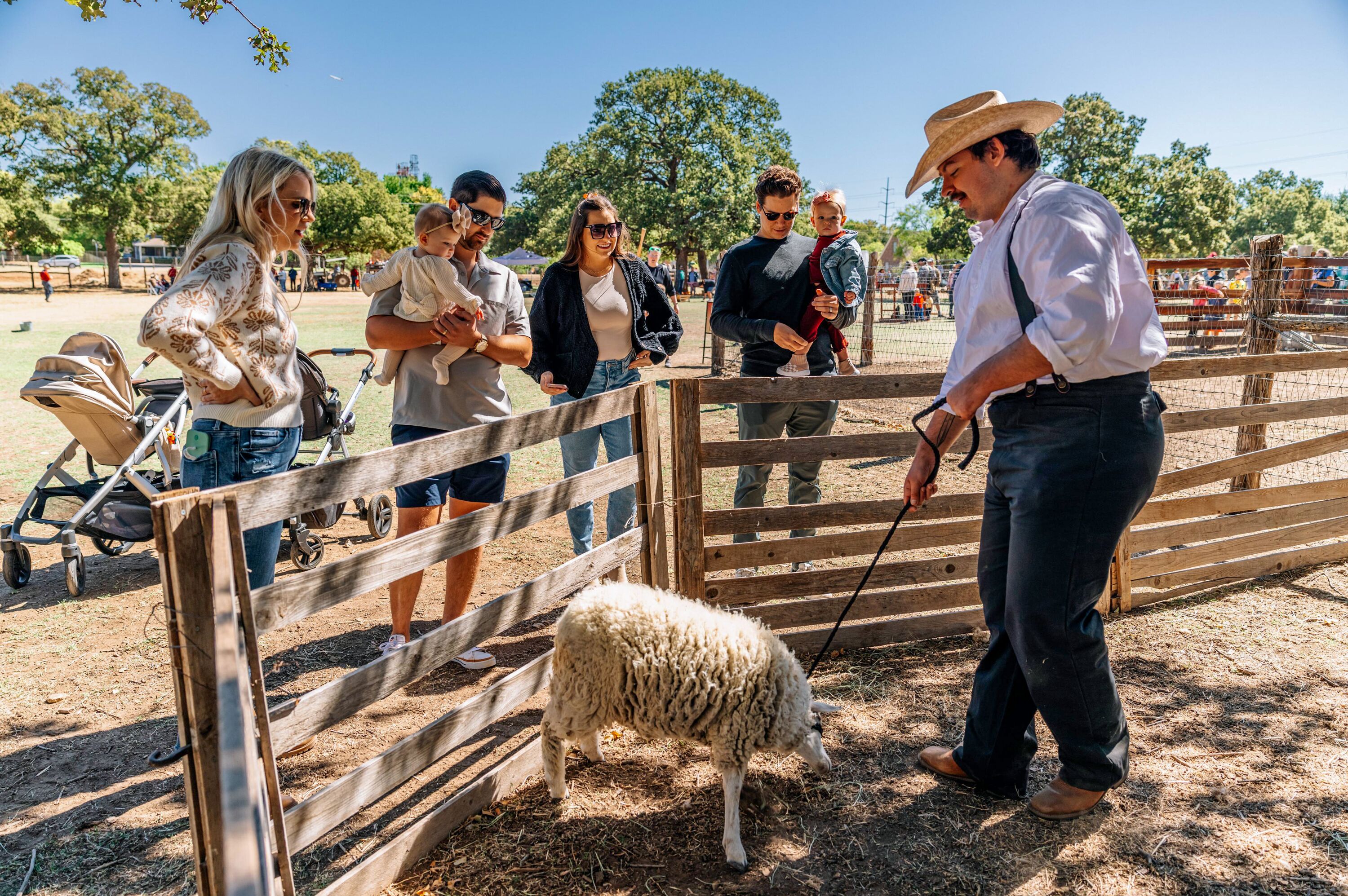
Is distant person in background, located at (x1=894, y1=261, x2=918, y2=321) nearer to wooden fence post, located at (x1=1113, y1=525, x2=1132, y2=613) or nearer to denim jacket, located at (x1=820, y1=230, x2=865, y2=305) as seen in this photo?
wooden fence post, located at (x1=1113, y1=525, x2=1132, y2=613)

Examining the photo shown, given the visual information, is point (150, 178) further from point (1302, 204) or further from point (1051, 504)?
point (1302, 204)

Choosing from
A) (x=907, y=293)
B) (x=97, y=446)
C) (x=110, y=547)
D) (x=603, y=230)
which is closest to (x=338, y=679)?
(x=603, y=230)

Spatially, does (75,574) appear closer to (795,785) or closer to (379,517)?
(379,517)

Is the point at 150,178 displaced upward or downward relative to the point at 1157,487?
upward

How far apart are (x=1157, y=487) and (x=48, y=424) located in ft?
40.4

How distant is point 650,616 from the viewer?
2850 millimetres

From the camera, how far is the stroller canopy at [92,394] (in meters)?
4.87

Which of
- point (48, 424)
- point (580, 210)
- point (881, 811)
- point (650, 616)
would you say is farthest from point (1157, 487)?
point (48, 424)

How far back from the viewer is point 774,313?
15.3 ft

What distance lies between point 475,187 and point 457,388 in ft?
3.23

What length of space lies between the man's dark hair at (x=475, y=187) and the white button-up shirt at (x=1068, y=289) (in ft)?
7.68

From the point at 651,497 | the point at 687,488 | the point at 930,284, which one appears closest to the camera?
the point at 651,497

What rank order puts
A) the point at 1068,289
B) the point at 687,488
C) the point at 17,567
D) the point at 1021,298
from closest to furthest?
the point at 1068,289, the point at 1021,298, the point at 687,488, the point at 17,567

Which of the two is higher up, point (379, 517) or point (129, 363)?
point (129, 363)
